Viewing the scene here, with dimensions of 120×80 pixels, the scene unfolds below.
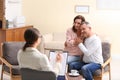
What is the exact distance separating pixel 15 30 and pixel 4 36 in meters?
0.48

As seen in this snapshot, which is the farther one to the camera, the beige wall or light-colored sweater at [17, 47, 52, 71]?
the beige wall

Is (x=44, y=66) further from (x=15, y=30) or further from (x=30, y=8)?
(x=30, y=8)

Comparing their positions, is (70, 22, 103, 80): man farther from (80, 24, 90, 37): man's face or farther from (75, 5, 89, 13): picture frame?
(75, 5, 89, 13): picture frame

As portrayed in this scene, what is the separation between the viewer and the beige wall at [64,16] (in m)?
8.01

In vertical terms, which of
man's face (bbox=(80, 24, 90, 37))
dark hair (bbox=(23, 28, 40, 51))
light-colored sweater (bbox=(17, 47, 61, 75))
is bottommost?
light-colored sweater (bbox=(17, 47, 61, 75))

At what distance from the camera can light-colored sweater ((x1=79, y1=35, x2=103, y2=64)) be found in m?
4.35

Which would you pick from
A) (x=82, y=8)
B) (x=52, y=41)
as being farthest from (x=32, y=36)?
(x=82, y=8)

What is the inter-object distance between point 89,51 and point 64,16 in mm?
3994

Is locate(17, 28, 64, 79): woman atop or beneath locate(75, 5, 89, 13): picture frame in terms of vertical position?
beneath

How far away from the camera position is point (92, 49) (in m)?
4.34

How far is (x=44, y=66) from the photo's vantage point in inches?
118

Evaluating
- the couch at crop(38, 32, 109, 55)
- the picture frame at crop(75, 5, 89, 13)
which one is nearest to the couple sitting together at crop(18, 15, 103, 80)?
Result: the couch at crop(38, 32, 109, 55)

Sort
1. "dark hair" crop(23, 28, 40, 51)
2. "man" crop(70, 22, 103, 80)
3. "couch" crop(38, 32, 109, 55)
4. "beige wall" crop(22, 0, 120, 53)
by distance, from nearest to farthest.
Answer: "dark hair" crop(23, 28, 40, 51), "man" crop(70, 22, 103, 80), "couch" crop(38, 32, 109, 55), "beige wall" crop(22, 0, 120, 53)

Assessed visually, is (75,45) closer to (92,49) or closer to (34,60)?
(92,49)
